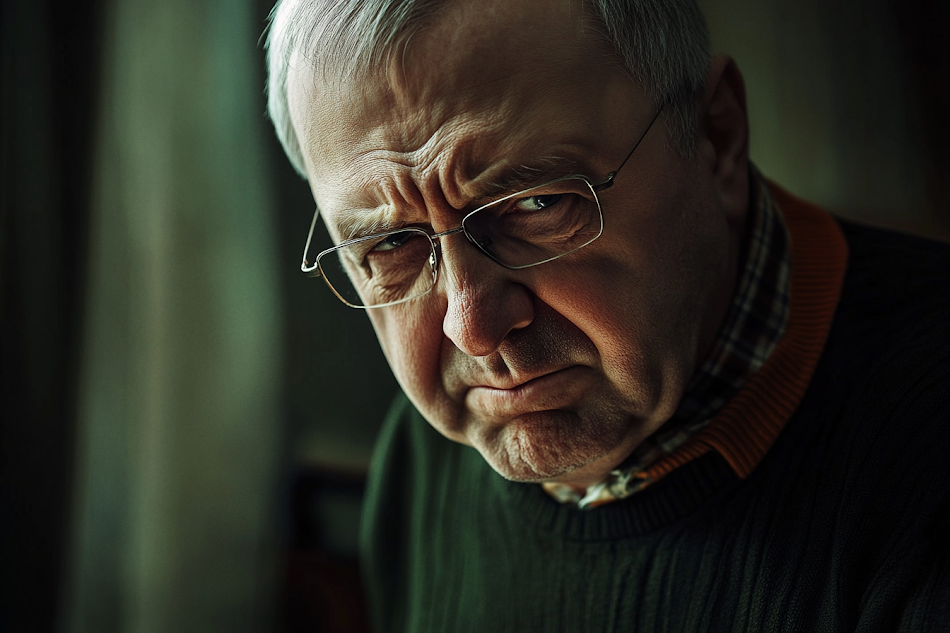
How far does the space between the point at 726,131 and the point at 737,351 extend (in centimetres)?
30

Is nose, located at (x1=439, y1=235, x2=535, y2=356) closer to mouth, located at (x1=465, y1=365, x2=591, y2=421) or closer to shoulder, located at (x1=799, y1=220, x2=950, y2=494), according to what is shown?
mouth, located at (x1=465, y1=365, x2=591, y2=421)

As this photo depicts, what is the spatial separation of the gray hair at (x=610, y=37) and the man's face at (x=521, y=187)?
0.07 feet

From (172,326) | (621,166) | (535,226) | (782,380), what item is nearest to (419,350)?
(535,226)

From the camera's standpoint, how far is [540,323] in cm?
88

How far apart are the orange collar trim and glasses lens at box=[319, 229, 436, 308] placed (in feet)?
1.38

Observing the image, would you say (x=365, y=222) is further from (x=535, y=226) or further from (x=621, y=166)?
(x=621, y=166)

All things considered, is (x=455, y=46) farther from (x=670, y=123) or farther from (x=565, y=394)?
(x=565, y=394)

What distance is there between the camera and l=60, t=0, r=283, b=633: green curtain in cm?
179

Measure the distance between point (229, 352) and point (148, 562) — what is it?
553mm

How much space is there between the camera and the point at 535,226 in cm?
85

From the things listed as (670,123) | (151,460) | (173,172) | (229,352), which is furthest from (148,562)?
(670,123)

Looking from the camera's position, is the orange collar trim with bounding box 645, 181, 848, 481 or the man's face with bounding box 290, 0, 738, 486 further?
the orange collar trim with bounding box 645, 181, 848, 481

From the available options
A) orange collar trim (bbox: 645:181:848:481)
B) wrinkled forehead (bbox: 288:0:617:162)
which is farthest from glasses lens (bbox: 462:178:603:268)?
orange collar trim (bbox: 645:181:848:481)

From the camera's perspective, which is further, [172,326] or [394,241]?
[172,326]
